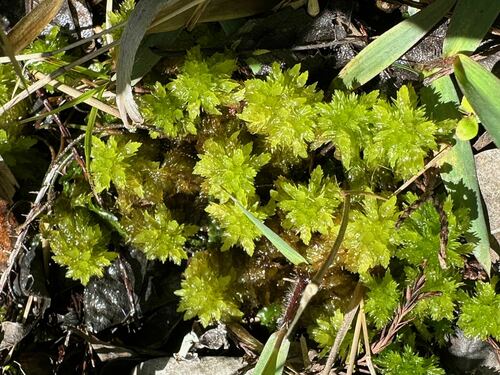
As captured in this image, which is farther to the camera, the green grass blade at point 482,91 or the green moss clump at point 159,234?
the green moss clump at point 159,234

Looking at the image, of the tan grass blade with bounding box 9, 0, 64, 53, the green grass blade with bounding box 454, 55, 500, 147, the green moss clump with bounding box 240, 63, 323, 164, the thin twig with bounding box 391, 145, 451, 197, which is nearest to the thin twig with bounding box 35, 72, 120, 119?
the tan grass blade with bounding box 9, 0, 64, 53

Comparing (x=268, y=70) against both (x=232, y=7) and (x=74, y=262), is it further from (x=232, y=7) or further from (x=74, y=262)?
(x=74, y=262)

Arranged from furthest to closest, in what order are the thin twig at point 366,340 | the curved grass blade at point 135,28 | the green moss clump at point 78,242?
the green moss clump at point 78,242 → the thin twig at point 366,340 → the curved grass blade at point 135,28

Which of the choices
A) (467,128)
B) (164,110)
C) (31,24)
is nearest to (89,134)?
(164,110)

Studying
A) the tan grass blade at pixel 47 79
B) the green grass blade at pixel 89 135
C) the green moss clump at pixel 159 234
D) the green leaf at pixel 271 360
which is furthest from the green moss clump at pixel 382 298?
the tan grass blade at pixel 47 79

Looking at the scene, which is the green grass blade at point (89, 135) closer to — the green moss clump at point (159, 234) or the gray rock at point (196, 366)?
the green moss clump at point (159, 234)

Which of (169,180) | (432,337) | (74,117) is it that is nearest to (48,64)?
(74,117)

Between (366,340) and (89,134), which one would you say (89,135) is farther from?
(366,340)
